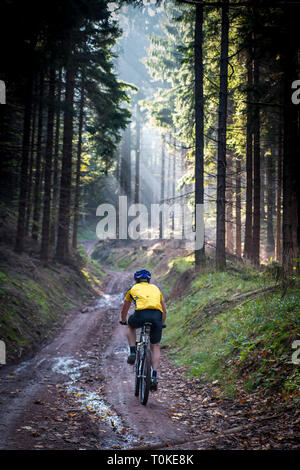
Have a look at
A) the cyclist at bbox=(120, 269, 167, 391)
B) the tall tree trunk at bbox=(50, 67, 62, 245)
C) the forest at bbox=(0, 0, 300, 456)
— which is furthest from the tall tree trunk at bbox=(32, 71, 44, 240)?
the cyclist at bbox=(120, 269, 167, 391)

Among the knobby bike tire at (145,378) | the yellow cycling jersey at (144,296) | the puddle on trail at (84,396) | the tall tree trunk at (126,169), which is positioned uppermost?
the tall tree trunk at (126,169)

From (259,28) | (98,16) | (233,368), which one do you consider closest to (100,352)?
(233,368)

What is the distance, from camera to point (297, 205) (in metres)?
10.0

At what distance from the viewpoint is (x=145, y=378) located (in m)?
5.85

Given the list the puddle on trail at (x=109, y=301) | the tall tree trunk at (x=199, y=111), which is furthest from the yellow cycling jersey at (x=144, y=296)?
the puddle on trail at (x=109, y=301)

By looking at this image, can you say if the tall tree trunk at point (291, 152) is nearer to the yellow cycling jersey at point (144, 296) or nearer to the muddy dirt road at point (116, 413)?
the yellow cycling jersey at point (144, 296)

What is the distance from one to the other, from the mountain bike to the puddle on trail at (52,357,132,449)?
66 cm

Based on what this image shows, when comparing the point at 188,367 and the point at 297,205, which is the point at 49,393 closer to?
the point at 188,367

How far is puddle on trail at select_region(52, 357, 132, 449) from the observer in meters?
4.98

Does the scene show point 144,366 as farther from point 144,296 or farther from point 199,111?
point 199,111

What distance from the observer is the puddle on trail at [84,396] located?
196 inches

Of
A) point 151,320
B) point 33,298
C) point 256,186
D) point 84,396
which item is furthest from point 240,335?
point 256,186

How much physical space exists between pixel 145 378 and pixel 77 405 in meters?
1.35
